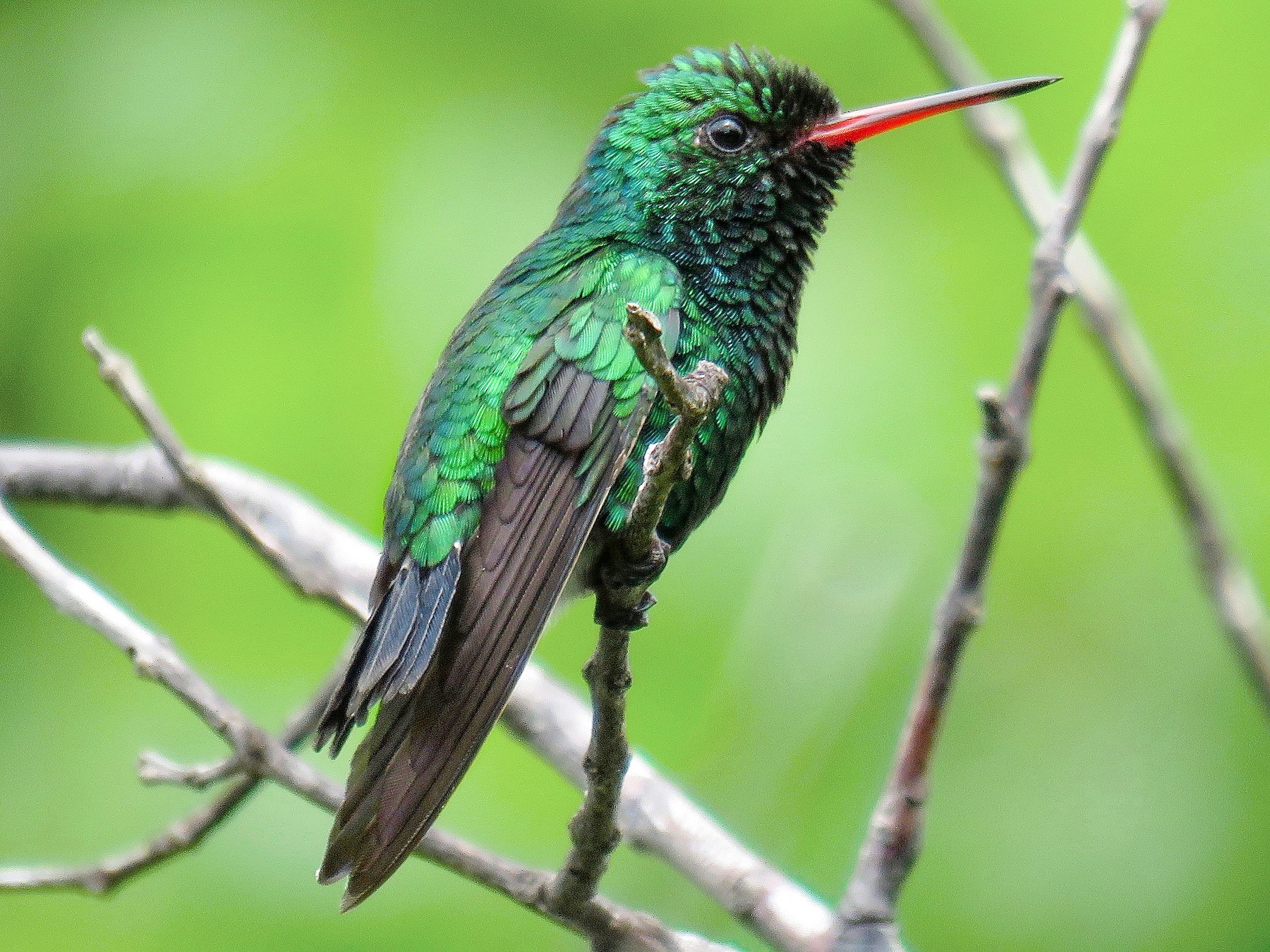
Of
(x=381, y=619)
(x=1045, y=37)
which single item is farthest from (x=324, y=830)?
(x=1045, y=37)

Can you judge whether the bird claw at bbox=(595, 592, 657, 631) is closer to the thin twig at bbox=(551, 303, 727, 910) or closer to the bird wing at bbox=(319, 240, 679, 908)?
the thin twig at bbox=(551, 303, 727, 910)

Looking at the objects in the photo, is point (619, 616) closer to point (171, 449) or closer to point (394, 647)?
point (394, 647)

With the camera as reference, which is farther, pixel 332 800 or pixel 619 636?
pixel 332 800

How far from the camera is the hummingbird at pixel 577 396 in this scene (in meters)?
2.42

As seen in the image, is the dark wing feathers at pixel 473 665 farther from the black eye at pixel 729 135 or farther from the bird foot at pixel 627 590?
the black eye at pixel 729 135

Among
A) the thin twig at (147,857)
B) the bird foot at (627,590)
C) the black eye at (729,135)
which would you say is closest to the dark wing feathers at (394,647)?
the thin twig at (147,857)

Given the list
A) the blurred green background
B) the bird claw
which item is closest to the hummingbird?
the bird claw

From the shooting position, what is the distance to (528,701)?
3.35 metres

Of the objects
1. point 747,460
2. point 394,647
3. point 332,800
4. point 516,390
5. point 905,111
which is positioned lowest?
point 332,800

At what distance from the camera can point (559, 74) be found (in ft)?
15.9

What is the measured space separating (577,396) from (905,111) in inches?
35.8

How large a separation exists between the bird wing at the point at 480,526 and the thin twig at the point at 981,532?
651 millimetres

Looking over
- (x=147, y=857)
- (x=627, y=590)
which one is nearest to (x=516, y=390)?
(x=627, y=590)

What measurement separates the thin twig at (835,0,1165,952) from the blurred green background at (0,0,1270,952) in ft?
2.40
